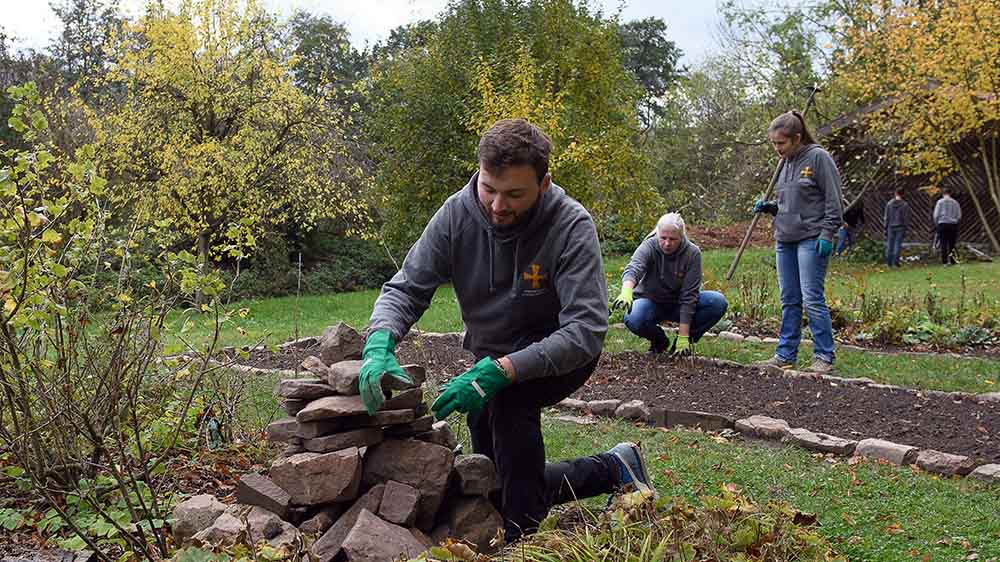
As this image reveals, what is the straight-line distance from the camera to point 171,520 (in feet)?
10.8

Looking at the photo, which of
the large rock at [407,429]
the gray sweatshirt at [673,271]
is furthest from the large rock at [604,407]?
the large rock at [407,429]

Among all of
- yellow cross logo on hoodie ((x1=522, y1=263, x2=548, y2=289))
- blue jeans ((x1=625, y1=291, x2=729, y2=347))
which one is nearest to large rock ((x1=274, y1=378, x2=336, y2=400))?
yellow cross logo on hoodie ((x1=522, y1=263, x2=548, y2=289))

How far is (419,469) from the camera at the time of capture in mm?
3295

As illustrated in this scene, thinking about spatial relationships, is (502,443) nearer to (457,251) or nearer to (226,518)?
(457,251)

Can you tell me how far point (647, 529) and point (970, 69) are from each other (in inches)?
691

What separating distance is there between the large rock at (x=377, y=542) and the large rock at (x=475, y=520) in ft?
0.86

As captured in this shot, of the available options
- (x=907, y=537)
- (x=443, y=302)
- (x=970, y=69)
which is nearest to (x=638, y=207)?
(x=443, y=302)

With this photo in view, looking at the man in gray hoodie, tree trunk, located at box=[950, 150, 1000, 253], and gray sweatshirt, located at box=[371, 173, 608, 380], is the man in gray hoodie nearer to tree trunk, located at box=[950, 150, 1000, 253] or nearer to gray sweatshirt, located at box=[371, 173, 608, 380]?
gray sweatshirt, located at box=[371, 173, 608, 380]

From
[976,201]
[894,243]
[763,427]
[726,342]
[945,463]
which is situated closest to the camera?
[945,463]

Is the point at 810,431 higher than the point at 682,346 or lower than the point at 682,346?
lower

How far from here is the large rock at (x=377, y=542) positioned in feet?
9.37

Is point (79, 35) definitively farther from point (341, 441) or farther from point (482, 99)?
point (341, 441)

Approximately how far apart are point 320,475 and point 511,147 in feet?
4.37

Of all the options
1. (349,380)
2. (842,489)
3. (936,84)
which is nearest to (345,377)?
(349,380)
